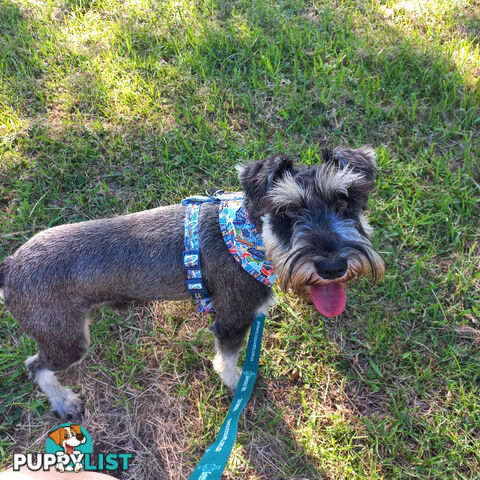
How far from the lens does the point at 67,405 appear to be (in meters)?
3.68

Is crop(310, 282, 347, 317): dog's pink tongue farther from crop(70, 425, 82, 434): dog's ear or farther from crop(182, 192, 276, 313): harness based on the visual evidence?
crop(70, 425, 82, 434): dog's ear

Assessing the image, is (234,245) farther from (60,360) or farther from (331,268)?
(60,360)

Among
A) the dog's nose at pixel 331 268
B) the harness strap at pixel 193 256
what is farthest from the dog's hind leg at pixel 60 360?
the dog's nose at pixel 331 268

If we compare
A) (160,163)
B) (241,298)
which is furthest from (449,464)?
(160,163)

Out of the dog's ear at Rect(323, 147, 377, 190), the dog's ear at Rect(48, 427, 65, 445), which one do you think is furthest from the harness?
the dog's ear at Rect(48, 427, 65, 445)

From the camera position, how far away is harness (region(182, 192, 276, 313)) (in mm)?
3078

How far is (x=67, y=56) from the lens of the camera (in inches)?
226

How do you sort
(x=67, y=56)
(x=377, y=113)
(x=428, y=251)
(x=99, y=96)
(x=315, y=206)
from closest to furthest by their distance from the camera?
→ (x=315, y=206) → (x=428, y=251) → (x=377, y=113) → (x=99, y=96) → (x=67, y=56)

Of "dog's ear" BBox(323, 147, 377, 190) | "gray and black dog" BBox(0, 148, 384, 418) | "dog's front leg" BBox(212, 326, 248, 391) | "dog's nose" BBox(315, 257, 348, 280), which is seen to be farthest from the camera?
"dog's front leg" BBox(212, 326, 248, 391)

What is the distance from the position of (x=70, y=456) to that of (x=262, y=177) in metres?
3.00

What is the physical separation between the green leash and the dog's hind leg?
1362mm

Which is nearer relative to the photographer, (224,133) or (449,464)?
(449,464)

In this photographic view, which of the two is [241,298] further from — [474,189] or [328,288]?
[474,189]

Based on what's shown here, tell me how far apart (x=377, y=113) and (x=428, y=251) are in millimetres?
1913
